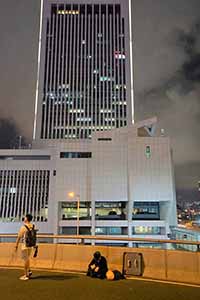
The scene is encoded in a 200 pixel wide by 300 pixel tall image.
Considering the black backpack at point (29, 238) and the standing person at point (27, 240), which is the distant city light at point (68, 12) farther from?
the black backpack at point (29, 238)

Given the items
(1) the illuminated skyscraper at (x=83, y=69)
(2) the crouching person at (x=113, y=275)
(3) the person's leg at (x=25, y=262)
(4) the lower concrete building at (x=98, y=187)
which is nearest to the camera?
Result: (2) the crouching person at (x=113, y=275)

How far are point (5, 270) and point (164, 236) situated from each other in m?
46.5

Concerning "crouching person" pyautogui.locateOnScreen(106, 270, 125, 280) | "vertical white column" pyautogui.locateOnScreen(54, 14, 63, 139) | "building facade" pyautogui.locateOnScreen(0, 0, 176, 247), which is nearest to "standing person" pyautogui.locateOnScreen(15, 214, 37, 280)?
"crouching person" pyautogui.locateOnScreen(106, 270, 125, 280)

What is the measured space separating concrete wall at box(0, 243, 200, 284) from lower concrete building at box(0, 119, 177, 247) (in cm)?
4263

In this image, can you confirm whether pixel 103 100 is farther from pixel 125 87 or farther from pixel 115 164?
pixel 115 164

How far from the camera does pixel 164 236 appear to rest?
162ft

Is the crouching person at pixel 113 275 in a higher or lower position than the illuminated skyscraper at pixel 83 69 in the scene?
lower

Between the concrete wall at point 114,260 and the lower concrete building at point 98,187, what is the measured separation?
42.6m

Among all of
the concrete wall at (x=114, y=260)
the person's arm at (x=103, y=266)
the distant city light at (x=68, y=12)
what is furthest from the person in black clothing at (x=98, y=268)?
the distant city light at (x=68, y=12)

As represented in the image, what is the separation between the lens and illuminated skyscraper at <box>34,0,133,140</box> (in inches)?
3329

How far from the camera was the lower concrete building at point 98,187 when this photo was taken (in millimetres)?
51875

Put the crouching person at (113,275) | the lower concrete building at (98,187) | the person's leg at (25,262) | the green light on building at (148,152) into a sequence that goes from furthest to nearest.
Answer: the green light on building at (148,152)
the lower concrete building at (98,187)
the person's leg at (25,262)
the crouching person at (113,275)

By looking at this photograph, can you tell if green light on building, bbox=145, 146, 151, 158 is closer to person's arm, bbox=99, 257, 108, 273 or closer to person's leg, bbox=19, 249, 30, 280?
person's arm, bbox=99, 257, 108, 273

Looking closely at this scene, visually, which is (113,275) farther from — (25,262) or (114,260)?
(25,262)
